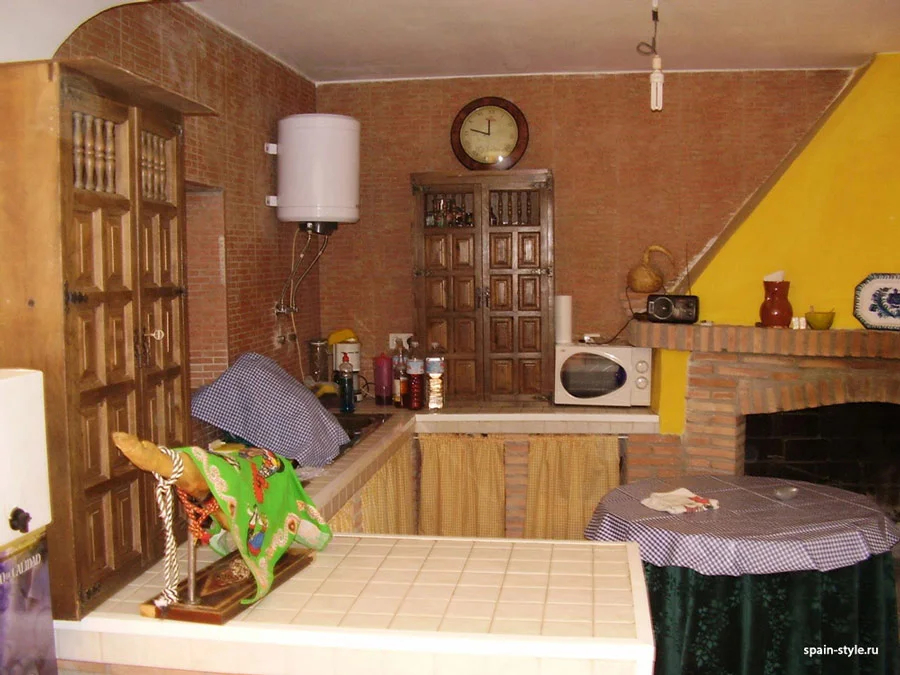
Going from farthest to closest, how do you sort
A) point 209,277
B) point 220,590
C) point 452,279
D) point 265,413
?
point 452,279
point 209,277
point 265,413
point 220,590

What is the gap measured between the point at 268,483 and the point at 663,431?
3.23m

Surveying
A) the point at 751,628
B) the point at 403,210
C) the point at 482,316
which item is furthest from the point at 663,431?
the point at 403,210

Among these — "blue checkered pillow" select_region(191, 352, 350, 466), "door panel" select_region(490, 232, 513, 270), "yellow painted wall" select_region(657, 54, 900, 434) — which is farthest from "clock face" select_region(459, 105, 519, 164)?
"blue checkered pillow" select_region(191, 352, 350, 466)

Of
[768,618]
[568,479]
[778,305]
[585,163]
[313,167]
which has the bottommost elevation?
[768,618]

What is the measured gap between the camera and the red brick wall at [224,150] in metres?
3.60

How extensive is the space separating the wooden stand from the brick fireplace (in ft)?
10.1

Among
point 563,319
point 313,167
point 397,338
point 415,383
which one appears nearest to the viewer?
point 313,167

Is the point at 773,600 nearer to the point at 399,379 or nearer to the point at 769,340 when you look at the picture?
the point at 769,340

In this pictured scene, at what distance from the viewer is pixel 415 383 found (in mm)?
5172

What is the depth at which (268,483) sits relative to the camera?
2219mm

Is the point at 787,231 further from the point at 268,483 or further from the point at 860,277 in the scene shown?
the point at 268,483

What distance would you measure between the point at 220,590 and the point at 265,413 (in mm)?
1673

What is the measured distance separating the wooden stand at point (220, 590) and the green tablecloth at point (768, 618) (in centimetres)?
161

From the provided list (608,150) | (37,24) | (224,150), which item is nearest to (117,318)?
(37,24)
